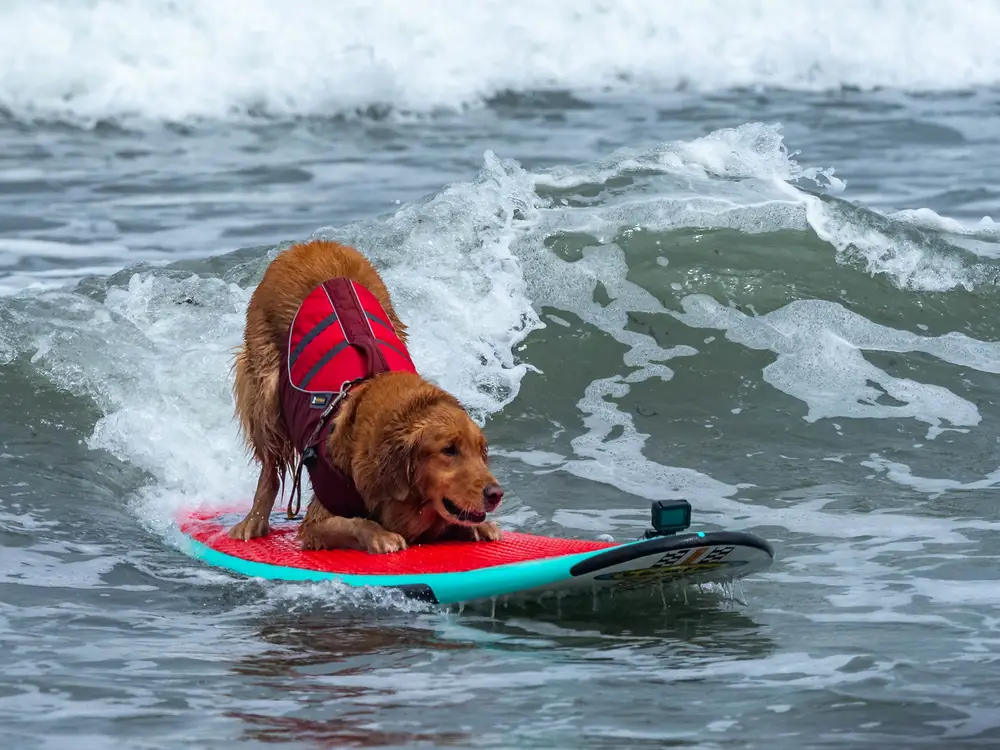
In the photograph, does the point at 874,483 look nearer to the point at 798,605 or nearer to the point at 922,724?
the point at 798,605

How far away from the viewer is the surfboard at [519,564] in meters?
5.21

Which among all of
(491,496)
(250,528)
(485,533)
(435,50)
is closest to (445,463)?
(491,496)

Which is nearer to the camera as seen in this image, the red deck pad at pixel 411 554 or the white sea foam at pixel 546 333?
the red deck pad at pixel 411 554

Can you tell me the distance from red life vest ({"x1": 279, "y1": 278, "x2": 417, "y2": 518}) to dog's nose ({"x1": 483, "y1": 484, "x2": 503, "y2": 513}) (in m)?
0.66

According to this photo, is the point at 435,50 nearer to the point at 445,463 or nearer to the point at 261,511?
the point at 261,511

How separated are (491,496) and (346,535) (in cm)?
76

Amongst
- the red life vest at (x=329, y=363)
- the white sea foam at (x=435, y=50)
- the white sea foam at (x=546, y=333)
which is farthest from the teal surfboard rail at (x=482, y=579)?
the white sea foam at (x=435, y=50)

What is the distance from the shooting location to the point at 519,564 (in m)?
5.54

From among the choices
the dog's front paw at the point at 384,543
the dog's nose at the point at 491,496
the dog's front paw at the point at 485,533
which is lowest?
the dog's front paw at the point at 384,543

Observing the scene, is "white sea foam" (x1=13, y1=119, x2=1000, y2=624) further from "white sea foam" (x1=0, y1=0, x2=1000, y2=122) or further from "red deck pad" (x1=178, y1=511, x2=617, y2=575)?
"white sea foam" (x1=0, y1=0, x2=1000, y2=122)

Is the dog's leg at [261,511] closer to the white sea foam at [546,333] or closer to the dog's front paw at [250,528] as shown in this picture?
A: the dog's front paw at [250,528]

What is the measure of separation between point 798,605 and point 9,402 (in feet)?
16.0

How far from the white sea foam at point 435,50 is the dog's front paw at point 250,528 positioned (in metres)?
12.9

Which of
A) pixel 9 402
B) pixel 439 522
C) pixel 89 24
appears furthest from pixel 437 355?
pixel 89 24
